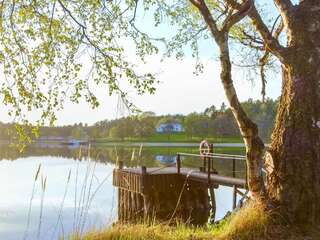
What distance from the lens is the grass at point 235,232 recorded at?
22.4ft

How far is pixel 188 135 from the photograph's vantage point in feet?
384

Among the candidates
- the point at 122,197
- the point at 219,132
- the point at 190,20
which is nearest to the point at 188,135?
the point at 219,132

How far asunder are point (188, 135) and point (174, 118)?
68.3 ft

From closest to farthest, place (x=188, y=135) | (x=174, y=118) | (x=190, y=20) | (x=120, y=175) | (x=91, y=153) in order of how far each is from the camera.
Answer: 1. (x=91, y=153)
2. (x=190, y=20)
3. (x=120, y=175)
4. (x=188, y=135)
5. (x=174, y=118)

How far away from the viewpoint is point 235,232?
23.4 feet

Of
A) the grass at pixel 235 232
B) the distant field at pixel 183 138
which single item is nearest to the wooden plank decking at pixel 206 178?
the grass at pixel 235 232

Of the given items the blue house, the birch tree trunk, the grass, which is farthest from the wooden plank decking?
the blue house

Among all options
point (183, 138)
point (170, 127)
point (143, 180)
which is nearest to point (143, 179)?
point (143, 180)

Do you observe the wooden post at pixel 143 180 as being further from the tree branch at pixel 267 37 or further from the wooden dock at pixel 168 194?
the tree branch at pixel 267 37

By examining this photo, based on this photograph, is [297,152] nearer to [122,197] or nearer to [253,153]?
[253,153]

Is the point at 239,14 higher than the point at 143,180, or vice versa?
the point at 239,14

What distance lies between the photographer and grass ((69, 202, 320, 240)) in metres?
6.84

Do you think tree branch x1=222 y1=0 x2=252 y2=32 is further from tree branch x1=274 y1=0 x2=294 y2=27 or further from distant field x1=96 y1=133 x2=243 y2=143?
distant field x1=96 y1=133 x2=243 y2=143

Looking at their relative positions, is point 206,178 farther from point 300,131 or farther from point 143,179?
point 300,131
